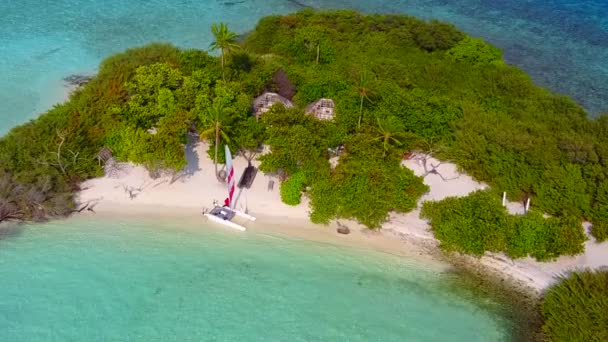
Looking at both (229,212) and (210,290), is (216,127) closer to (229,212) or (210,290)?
(229,212)

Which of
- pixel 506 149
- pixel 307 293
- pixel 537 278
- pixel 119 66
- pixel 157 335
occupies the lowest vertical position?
pixel 157 335

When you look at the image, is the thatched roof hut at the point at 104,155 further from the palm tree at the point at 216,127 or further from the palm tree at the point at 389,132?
the palm tree at the point at 389,132

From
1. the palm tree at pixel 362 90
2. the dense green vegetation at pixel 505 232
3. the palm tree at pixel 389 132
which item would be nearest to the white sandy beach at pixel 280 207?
the dense green vegetation at pixel 505 232

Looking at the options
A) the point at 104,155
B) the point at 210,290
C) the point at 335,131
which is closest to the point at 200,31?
the point at 104,155

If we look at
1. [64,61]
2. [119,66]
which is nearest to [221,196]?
[119,66]

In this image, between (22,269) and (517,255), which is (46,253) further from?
(517,255)

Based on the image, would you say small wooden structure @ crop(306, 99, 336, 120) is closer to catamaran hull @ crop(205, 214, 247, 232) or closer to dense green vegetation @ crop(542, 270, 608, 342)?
catamaran hull @ crop(205, 214, 247, 232)
